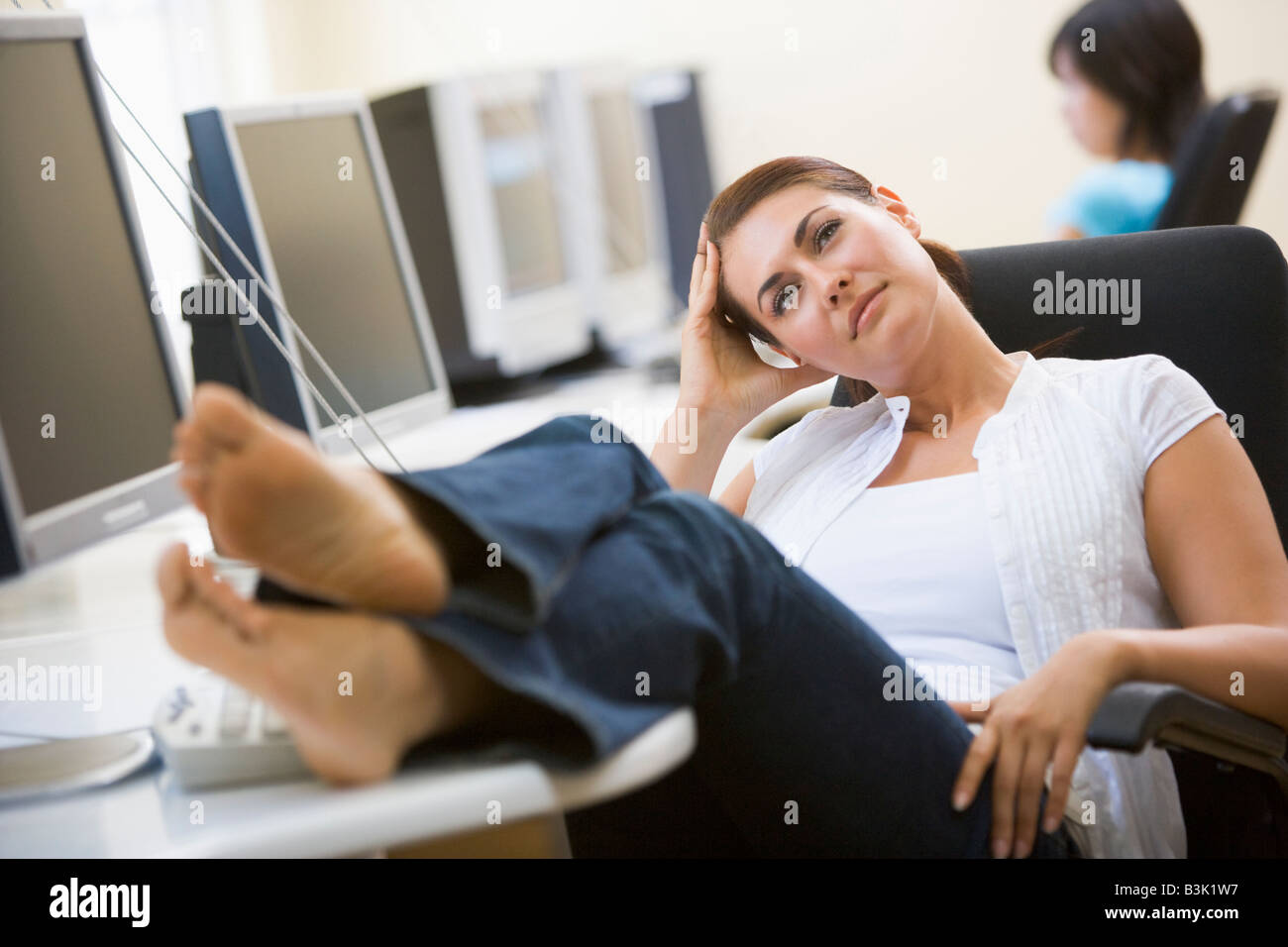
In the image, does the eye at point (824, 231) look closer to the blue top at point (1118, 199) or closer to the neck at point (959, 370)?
the neck at point (959, 370)

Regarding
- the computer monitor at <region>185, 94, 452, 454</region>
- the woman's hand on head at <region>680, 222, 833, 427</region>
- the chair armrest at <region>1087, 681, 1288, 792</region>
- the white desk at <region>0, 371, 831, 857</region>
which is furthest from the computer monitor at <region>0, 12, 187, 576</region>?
the chair armrest at <region>1087, 681, 1288, 792</region>

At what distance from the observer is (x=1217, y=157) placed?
228 centimetres

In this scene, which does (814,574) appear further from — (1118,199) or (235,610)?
(1118,199)

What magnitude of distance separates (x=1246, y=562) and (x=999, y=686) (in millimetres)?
225

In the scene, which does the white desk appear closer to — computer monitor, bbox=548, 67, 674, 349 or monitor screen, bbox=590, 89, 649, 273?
computer monitor, bbox=548, 67, 674, 349

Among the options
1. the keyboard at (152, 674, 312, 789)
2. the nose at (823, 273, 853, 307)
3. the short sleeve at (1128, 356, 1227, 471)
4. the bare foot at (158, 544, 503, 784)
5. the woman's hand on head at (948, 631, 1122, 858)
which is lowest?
the woman's hand on head at (948, 631, 1122, 858)

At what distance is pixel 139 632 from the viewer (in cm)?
131

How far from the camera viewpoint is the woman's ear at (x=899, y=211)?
1.36 m

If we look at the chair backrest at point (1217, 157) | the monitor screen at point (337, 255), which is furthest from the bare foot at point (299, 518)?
the chair backrest at point (1217, 157)

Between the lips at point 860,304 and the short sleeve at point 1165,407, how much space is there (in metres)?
0.25

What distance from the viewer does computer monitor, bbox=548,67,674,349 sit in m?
2.92

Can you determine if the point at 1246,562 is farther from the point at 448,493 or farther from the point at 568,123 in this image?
the point at 568,123

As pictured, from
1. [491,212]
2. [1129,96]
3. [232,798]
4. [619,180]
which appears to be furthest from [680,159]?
[232,798]

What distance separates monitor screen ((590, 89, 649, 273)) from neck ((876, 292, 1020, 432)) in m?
1.81
